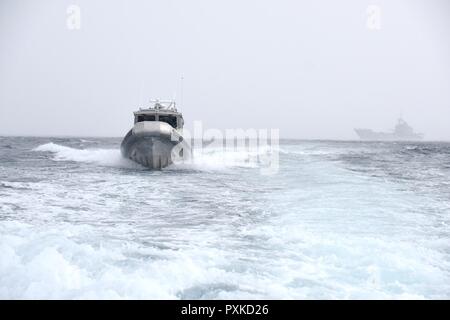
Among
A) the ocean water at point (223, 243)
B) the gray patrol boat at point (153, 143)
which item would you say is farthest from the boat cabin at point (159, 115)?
the ocean water at point (223, 243)

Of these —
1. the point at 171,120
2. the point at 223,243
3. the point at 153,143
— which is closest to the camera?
the point at 223,243

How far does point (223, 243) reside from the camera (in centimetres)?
782

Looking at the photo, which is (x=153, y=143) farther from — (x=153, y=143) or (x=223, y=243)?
(x=223, y=243)

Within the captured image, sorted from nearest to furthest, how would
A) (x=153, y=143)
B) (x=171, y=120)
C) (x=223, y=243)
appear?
(x=223, y=243) → (x=153, y=143) → (x=171, y=120)

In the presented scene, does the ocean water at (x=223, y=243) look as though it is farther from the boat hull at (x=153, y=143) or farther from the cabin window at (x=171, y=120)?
the cabin window at (x=171, y=120)

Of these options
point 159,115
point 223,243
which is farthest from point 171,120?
point 223,243

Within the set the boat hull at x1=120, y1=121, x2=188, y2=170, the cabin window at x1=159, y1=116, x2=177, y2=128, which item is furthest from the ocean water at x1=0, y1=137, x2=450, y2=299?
the cabin window at x1=159, y1=116, x2=177, y2=128

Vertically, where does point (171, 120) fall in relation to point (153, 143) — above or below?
above

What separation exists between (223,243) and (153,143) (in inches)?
636

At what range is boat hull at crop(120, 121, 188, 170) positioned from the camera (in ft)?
75.8

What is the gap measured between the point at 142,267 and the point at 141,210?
518cm

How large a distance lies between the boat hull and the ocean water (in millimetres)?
8320

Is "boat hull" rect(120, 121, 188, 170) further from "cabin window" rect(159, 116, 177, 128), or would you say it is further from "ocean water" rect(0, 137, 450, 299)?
"ocean water" rect(0, 137, 450, 299)

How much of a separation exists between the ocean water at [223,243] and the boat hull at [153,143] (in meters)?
8.32
